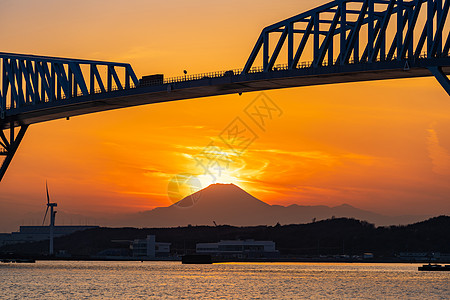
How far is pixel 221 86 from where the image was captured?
397ft

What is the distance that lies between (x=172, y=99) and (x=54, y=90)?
21.9 metres

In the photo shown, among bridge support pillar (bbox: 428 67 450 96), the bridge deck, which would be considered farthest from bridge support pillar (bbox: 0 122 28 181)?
bridge support pillar (bbox: 428 67 450 96)

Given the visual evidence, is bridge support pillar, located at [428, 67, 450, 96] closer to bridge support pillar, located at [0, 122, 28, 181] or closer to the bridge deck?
the bridge deck

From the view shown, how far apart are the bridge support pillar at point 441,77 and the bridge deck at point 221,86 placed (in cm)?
52

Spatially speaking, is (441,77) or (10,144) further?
(10,144)

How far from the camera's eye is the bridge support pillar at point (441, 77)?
82.8 meters

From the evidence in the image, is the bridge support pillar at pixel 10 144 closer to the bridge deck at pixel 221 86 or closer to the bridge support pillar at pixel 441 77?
the bridge deck at pixel 221 86

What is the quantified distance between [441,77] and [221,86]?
39.5 meters

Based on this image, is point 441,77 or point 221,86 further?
point 221,86

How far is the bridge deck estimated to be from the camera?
9785 cm

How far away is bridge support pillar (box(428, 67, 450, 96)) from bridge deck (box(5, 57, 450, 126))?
0.52 meters

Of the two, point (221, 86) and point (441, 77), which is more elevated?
point (221, 86)

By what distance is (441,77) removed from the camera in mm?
87875

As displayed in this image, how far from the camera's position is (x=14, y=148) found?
152 metres
